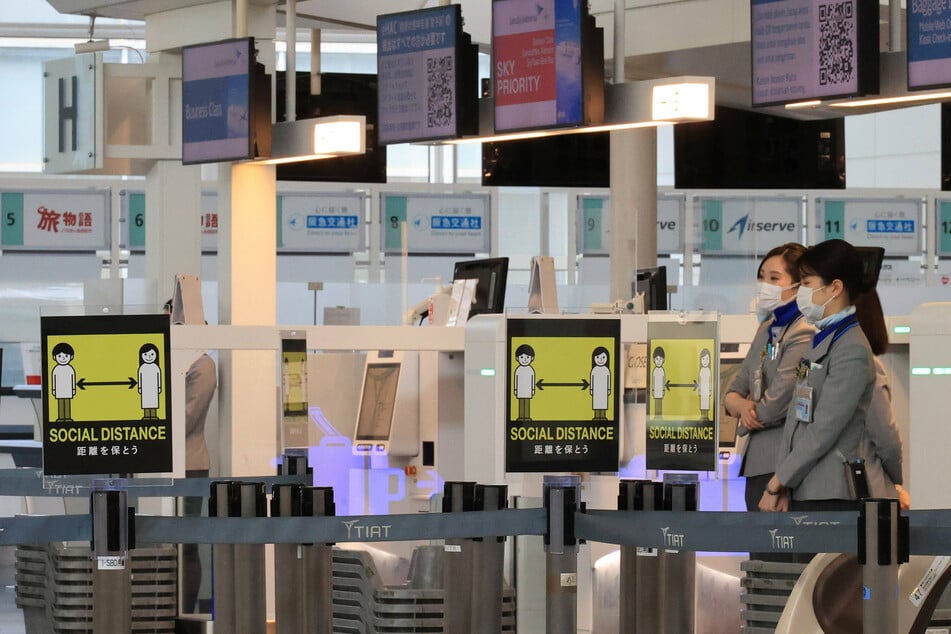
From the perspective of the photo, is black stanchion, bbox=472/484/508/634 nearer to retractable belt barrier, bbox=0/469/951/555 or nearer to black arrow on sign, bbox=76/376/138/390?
retractable belt barrier, bbox=0/469/951/555

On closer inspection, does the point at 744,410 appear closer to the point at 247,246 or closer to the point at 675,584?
the point at 675,584

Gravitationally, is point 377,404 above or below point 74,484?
above

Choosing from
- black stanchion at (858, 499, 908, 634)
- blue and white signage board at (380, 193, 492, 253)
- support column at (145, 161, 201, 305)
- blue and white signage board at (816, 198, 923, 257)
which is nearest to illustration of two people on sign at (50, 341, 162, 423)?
black stanchion at (858, 499, 908, 634)

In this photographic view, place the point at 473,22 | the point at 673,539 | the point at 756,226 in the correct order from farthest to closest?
the point at 756,226 < the point at 473,22 < the point at 673,539

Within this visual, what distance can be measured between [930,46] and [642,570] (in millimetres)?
3262

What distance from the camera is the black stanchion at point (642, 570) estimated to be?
4.40 metres

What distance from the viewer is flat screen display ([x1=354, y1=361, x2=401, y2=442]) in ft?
23.1

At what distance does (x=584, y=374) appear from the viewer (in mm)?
4492

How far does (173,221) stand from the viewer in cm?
950

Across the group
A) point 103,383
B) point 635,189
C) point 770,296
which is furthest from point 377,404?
point 635,189

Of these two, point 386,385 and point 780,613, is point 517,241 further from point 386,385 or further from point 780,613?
point 780,613

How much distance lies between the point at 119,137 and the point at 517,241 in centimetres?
650

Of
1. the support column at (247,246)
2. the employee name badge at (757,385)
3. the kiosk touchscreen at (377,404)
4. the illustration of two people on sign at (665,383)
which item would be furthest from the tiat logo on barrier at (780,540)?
the support column at (247,246)

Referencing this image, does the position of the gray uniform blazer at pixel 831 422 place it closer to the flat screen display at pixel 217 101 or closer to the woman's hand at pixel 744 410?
the woman's hand at pixel 744 410
